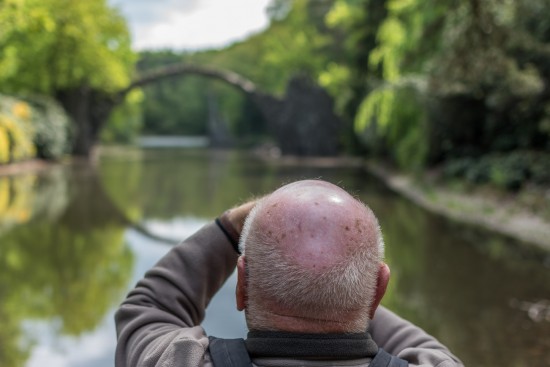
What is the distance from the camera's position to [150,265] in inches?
247

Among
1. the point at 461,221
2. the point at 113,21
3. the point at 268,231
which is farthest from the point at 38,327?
the point at 113,21

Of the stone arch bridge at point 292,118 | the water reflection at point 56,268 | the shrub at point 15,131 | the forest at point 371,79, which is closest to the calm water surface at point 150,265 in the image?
the water reflection at point 56,268

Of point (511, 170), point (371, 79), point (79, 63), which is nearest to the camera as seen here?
point (511, 170)

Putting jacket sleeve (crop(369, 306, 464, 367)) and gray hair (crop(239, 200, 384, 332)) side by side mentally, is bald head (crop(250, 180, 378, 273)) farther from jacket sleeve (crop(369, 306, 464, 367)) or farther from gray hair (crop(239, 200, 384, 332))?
jacket sleeve (crop(369, 306, 464, 367))

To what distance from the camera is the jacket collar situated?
107 cm

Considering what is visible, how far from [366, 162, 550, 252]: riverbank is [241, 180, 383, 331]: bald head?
7.36 m

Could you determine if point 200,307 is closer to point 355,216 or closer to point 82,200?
point 355,216

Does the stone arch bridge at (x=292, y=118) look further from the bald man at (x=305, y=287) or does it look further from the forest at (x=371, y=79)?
the bald man at (x=305, y=287)

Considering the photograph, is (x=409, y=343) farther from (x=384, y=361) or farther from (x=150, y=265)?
(x=150, y=265)

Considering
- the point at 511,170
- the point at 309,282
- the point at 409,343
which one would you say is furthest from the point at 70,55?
the point at 309,282

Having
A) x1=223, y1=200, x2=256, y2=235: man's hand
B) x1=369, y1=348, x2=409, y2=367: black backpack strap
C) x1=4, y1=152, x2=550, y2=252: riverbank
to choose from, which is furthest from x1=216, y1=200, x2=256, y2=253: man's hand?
x1=4, y1=152, x2=550, y2=252: riverbank

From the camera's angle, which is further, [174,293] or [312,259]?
[174,293]

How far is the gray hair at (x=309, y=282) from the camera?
107cm

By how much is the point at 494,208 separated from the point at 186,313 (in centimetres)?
980
